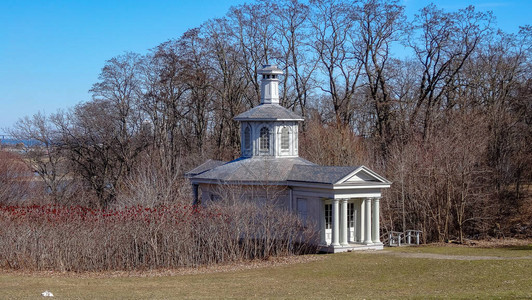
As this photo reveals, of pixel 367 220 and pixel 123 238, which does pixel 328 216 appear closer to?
pixel 367 220

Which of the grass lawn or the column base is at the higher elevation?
the column base

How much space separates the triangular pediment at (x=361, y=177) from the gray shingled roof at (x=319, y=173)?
15 centimetres

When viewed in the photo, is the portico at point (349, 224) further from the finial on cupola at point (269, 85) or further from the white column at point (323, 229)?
the finial on cupola at point (269, 85)

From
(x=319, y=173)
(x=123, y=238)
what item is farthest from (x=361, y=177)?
(x=123, y=238)

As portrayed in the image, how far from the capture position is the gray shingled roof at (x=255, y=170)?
32625mm

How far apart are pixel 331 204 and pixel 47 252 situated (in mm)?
12389

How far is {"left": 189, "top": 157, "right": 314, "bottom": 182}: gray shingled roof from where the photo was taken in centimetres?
3262

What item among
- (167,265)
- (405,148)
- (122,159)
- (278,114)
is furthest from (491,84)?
(167,265)

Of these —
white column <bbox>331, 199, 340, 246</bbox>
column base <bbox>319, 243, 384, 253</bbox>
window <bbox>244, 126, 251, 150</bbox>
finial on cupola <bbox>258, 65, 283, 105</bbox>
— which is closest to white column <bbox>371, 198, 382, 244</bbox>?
column base <bbox>319, 243, 384, 253</bbox>

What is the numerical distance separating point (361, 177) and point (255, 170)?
515cm

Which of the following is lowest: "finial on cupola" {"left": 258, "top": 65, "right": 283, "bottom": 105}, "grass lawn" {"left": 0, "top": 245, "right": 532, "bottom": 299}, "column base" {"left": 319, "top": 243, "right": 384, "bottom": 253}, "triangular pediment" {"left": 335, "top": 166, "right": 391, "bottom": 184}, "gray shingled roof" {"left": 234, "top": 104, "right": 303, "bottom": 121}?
"grass lawn" {"left": 0, "top": 245, "right": 532, "bottom": 299}

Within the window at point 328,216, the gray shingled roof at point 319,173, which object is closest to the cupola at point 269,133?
the gray shingled roof at point 319,173

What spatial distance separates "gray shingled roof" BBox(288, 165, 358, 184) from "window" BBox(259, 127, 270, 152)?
2.94 m

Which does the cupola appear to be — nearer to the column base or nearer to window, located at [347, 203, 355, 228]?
window, located at [347, 203, 355, 228]
